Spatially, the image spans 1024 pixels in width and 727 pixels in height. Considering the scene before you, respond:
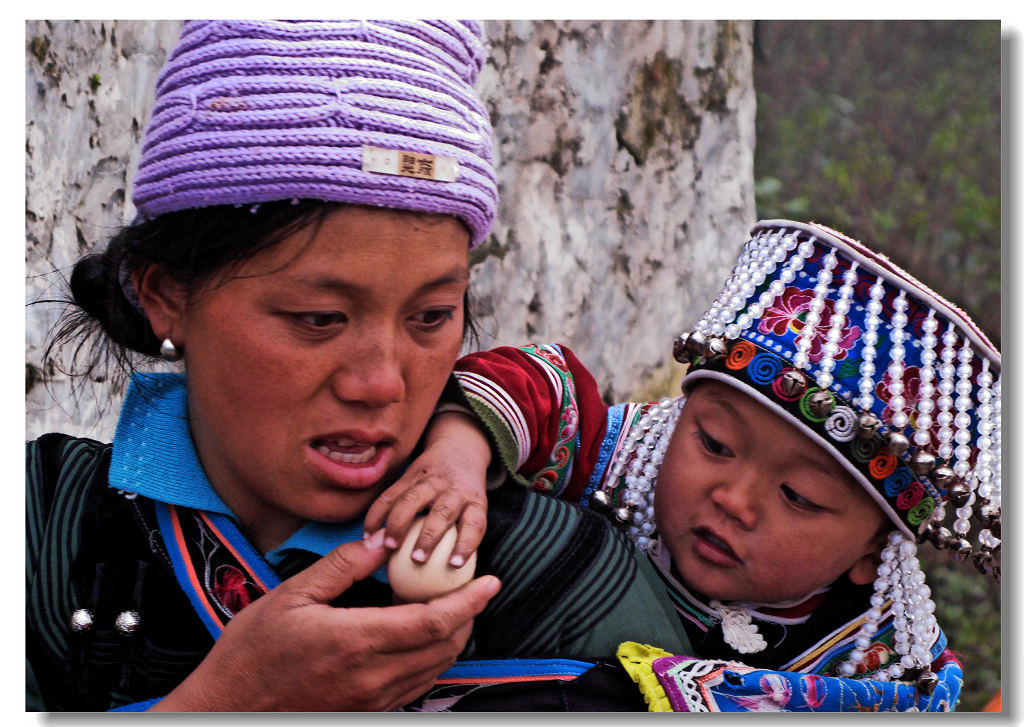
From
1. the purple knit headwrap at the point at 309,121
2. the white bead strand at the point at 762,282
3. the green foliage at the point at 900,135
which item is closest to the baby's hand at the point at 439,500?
the purple knit headwrap at the point at 309,121

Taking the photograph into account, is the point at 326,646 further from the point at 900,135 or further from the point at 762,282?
the point at 900,135

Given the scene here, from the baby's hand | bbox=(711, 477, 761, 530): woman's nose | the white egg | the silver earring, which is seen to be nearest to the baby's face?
bbox=(711, 477, 761, 530): woman's nose

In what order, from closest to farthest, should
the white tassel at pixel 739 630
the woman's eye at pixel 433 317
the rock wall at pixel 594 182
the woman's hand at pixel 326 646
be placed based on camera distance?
the woman's hand at pixel 326 646 < the woman's eye at pixel 433 317 < the white tassel at pixel 739 630 < the rock wall at pixel 594 182

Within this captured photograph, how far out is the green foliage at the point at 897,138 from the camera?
169cm

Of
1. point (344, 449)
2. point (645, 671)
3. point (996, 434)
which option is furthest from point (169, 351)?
point (996, 434)

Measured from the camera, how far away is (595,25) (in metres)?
2.04

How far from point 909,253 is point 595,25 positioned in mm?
767

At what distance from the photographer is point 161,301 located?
4.78ft

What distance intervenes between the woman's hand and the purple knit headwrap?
0.48 meters

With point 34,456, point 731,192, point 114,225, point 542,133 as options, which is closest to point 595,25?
point 542,133

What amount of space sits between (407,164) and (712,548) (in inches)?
31.1

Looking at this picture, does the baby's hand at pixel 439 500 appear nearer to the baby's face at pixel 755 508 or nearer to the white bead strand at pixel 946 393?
the baby's face at pixel 755 508

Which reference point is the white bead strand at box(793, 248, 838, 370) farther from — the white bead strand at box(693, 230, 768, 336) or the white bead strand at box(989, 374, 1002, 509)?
the white bead strand at box(989, 374, 1002, 509)

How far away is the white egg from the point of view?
131 centimetres
